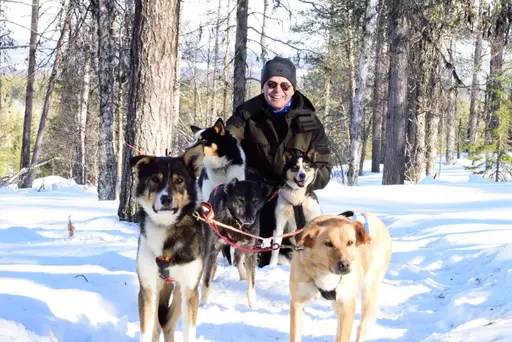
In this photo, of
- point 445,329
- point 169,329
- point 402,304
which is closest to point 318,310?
point 402,304

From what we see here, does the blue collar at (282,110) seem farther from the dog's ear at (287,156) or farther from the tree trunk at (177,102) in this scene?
the tree trunk at (177,102)

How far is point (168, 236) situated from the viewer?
3309 millimetres

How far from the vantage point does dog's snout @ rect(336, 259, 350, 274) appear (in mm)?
3157

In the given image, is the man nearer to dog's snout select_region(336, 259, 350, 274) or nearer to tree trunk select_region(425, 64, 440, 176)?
dog's snout select_region(336, 259, 350, 274)

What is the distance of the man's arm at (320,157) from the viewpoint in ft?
19.6

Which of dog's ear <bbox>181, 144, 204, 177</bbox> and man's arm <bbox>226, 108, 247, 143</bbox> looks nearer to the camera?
dog's ear <bbox>181, 144, 204, 177</bbox>

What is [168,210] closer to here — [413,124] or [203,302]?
[203,302]

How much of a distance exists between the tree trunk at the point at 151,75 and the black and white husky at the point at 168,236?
10.9 ft

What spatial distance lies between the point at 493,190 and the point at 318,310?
9129 millimetres

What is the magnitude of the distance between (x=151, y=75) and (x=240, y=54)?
25.5ft

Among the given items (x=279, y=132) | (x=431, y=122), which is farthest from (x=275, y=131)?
(x=431, y=122)

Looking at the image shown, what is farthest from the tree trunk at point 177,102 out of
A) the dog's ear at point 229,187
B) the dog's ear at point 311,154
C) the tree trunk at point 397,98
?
the dog's ear at point 229,187

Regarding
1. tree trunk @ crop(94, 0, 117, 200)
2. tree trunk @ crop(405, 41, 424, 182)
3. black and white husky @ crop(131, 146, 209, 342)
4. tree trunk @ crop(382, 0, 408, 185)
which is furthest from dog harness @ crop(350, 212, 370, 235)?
tree trunk @ crop(405, 41, 424, 182)

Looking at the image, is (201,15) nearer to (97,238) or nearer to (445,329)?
(97,238)
